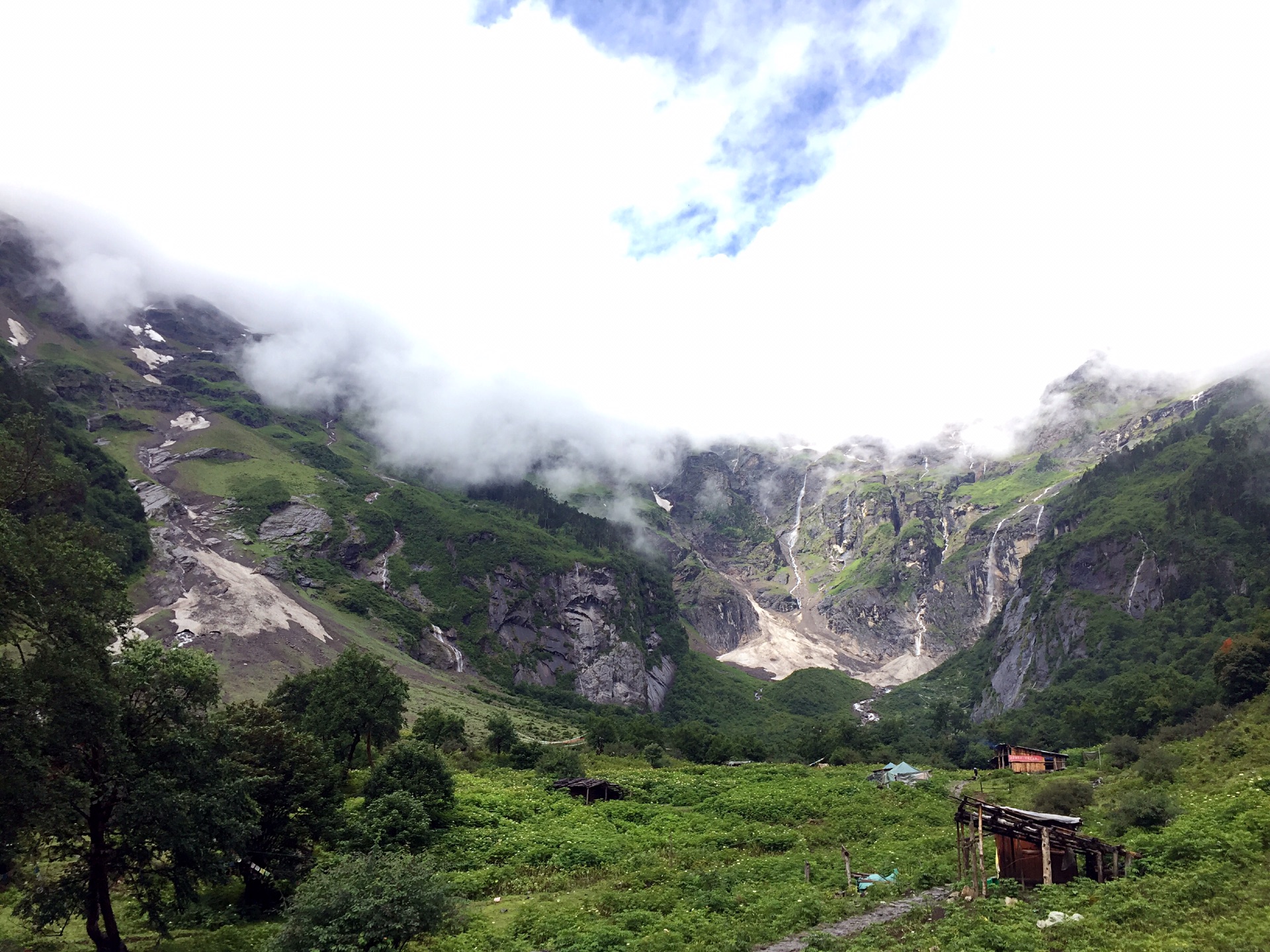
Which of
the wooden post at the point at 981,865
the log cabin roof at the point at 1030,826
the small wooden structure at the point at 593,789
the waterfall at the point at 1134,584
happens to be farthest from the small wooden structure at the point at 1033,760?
the waterfall at the point at 1134,584

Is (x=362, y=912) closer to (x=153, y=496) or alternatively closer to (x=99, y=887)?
(x=99, y=887)

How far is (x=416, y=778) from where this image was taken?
41750mm

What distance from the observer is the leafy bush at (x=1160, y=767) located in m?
42.6

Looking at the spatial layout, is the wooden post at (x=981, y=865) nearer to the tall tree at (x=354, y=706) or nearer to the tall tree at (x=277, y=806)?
the tall tree at (x=277, y=806)

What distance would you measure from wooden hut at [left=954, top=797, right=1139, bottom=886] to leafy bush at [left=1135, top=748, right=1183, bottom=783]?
759 inches

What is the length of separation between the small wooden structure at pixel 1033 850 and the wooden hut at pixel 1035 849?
0.08 feet

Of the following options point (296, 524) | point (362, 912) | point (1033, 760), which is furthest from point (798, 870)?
point (296, 524)

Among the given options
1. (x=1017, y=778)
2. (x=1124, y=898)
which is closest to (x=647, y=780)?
(x=1017, y=778)

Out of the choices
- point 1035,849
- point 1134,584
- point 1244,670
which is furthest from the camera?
point 1134,584

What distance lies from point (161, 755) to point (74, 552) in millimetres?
7803

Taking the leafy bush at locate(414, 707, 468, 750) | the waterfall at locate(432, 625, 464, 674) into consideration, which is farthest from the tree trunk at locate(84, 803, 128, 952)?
the waterfall at locate(432, 625, 464, 674)

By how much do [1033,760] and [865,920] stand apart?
60948 millimetres

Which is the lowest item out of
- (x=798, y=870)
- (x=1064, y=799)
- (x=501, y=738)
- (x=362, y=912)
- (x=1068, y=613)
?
(x=798, y=870)

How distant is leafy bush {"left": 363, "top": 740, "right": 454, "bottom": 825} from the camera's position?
41.4 metres
